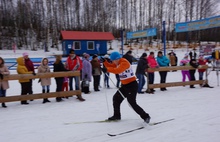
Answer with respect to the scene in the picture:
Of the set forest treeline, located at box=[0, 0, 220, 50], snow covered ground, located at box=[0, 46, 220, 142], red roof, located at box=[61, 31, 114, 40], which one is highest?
forest treeline, located at box=[0, 0, 220, 50]

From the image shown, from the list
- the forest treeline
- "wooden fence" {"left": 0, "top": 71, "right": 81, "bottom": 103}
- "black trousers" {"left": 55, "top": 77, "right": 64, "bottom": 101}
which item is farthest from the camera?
the forest treeline

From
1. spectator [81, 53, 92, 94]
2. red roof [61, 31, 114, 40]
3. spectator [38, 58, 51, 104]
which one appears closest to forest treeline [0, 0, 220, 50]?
red roof [61, 31, 114, 40]

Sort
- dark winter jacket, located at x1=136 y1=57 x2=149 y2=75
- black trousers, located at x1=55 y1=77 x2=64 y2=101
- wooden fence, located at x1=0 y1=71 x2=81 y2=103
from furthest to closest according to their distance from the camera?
dark winter jacket, located at x1=136 y1=57 x2=149 y2=75, black trousers, located at x1=55 y1=77 x2=64 y2=101, wooden fence, located at x1=0 y1=71 x2=81 y2=103

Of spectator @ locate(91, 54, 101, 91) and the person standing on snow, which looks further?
spectator @ locate(91, 54, 101, 91)

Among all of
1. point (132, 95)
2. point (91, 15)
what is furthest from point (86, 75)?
point (91, 15)

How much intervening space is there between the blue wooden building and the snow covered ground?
805 inches

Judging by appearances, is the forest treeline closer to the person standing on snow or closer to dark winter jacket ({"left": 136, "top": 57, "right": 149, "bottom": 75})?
dark winter jacket ({"left": 136, "top": 57, "right": 149, "bottom": 75})

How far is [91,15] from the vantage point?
127ft

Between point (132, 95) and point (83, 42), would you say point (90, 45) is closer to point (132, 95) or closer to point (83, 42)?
point (83, 42)

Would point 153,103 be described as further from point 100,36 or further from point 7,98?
point 100,36

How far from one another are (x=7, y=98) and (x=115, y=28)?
40.0 metres

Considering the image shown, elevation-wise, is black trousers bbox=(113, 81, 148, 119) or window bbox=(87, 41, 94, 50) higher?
window bbox=(87, 41, 94, 50)

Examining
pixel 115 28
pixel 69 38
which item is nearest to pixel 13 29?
pixel 69 38

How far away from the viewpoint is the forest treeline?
36500 mm
